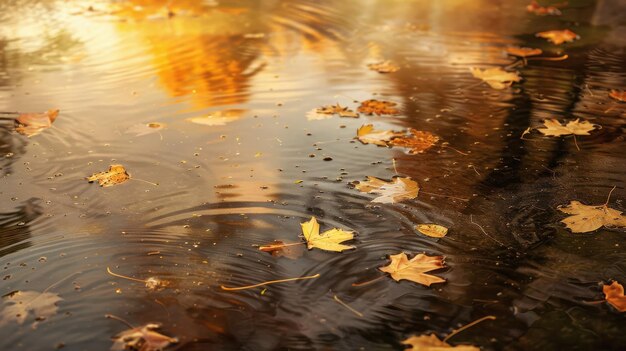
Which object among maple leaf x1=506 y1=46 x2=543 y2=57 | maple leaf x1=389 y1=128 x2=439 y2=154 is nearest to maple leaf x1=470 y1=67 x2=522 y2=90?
maple leaf x1=506 y1=46 x2=543 y2=57

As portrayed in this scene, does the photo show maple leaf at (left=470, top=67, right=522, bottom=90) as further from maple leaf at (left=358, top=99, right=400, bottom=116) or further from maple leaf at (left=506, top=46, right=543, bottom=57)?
maple leaf at (left=358, top=99, right=400, bottom=116)

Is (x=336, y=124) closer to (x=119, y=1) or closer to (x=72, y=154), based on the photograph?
(x=72, y=154)

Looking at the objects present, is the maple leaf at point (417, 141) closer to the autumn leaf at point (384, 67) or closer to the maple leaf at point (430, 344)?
the autumn leaf at point (384, 67)

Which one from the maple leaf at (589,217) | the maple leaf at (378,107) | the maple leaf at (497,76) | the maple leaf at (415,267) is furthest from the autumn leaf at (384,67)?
the maple leaf at (415,267)

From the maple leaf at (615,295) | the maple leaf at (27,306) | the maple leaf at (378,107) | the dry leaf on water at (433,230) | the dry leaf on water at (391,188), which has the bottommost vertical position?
the maple leaf at (615,295)

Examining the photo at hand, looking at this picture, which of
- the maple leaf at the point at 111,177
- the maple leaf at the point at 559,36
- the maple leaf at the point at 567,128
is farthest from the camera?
the maple leaf at the point at 559,36

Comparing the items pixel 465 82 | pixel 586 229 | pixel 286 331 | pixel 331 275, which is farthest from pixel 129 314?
pixel 465 82
